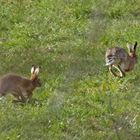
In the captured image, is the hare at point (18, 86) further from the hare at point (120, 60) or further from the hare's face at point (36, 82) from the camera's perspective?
the hare at point (120, 60)

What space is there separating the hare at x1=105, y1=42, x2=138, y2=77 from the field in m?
0.11

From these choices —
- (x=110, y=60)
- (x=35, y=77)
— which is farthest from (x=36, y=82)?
(x=110, y=60)

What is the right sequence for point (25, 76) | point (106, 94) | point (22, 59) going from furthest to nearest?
point (22, 59) < point (25, 76) < point (106, 94)

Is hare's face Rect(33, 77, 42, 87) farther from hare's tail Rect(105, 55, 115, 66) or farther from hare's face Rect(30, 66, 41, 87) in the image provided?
hare's tail Rect(105, 55, 115, 66)

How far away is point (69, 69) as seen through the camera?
28.5 feet

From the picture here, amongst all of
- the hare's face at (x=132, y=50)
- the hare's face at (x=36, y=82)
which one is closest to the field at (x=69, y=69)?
the hare's face at (x=36, y=82)

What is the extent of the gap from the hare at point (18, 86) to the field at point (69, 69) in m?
0.10

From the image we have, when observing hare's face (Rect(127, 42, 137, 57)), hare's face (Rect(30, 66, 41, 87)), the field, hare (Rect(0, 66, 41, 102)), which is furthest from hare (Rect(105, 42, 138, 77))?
hare (Rect(0, 66, 41, 102))

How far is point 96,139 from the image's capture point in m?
7.91

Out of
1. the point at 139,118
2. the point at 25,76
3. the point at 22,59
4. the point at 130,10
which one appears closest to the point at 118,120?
the point at 139,118

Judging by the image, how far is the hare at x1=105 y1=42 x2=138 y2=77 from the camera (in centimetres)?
1061

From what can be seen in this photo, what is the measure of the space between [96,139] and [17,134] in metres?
0.80

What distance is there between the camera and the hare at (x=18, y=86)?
9344mm

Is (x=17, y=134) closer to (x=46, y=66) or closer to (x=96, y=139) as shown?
(x=96, y=139)
